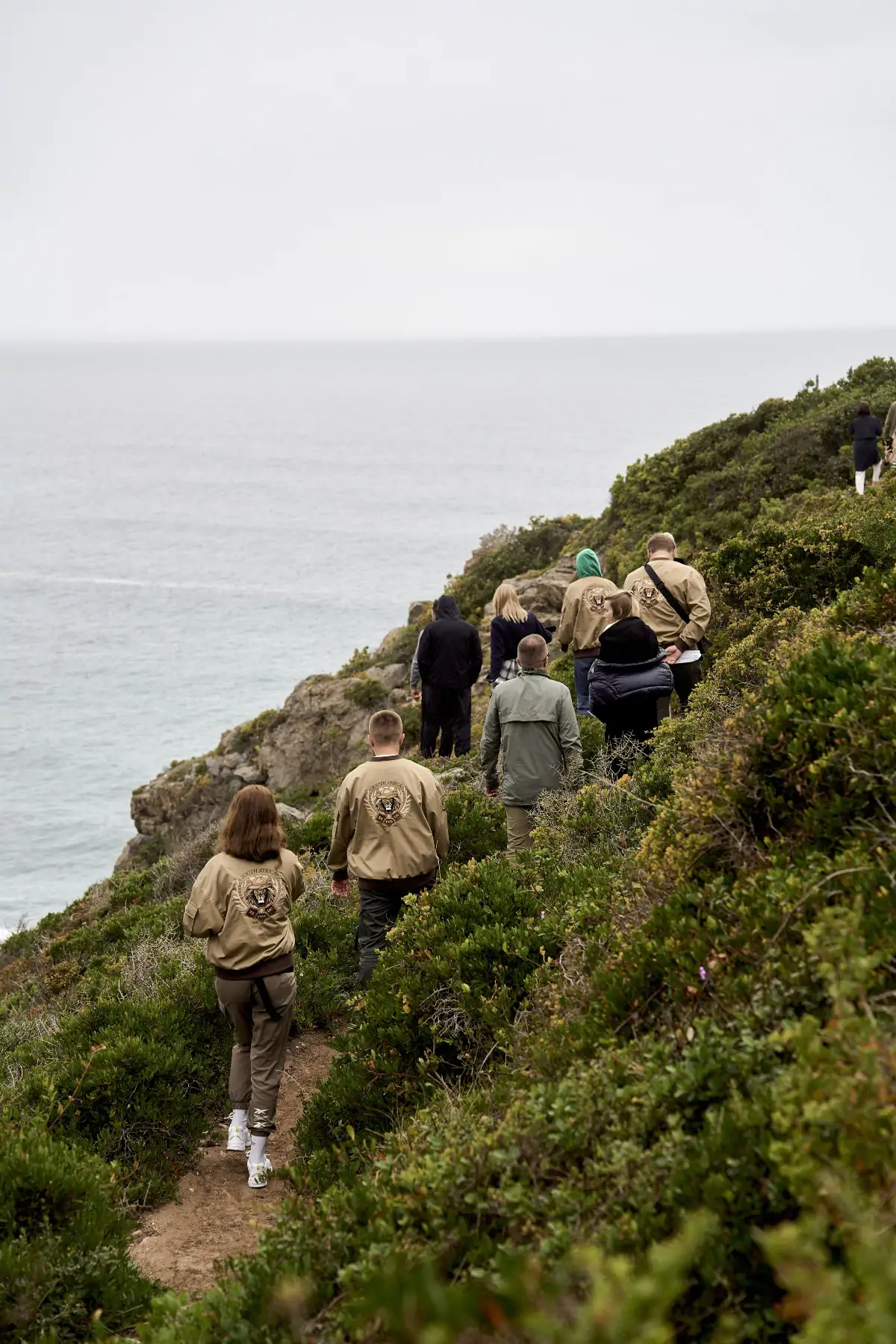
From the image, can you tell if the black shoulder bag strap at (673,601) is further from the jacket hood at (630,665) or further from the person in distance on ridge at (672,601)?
the jacket hood at (630,665)

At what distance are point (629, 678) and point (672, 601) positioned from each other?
1.27 m

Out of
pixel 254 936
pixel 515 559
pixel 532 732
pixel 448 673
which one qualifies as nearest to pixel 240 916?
pixel 254 936

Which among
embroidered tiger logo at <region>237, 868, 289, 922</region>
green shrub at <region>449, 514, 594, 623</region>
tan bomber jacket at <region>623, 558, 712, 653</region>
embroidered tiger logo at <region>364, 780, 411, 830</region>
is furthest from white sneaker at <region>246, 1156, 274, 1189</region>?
green shrub at <region>449, 514, 594, 623</region>

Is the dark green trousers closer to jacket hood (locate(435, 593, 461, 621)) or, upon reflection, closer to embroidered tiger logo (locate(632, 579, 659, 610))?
embroidered tiger logo (locate(632, 579, 659, 610))

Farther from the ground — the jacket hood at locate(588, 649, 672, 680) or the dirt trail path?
the jacket hood at locate(588, 649, 672, 680)

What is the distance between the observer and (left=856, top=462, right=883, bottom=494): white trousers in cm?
1697

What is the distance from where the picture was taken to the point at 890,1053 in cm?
308

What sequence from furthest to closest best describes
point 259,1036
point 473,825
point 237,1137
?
point 473,825, point 237,1137, point 259,1036

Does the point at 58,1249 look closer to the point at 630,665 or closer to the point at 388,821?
the point at 388,821

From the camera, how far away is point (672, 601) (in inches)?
380

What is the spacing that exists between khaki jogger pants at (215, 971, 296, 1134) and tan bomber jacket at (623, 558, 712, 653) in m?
5.02

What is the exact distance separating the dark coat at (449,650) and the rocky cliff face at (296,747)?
24.0ft

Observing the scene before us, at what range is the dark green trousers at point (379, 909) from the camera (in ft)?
24.1

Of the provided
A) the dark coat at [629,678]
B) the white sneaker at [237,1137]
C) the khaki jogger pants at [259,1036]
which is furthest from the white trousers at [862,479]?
the white sneaker at [237,1137]
